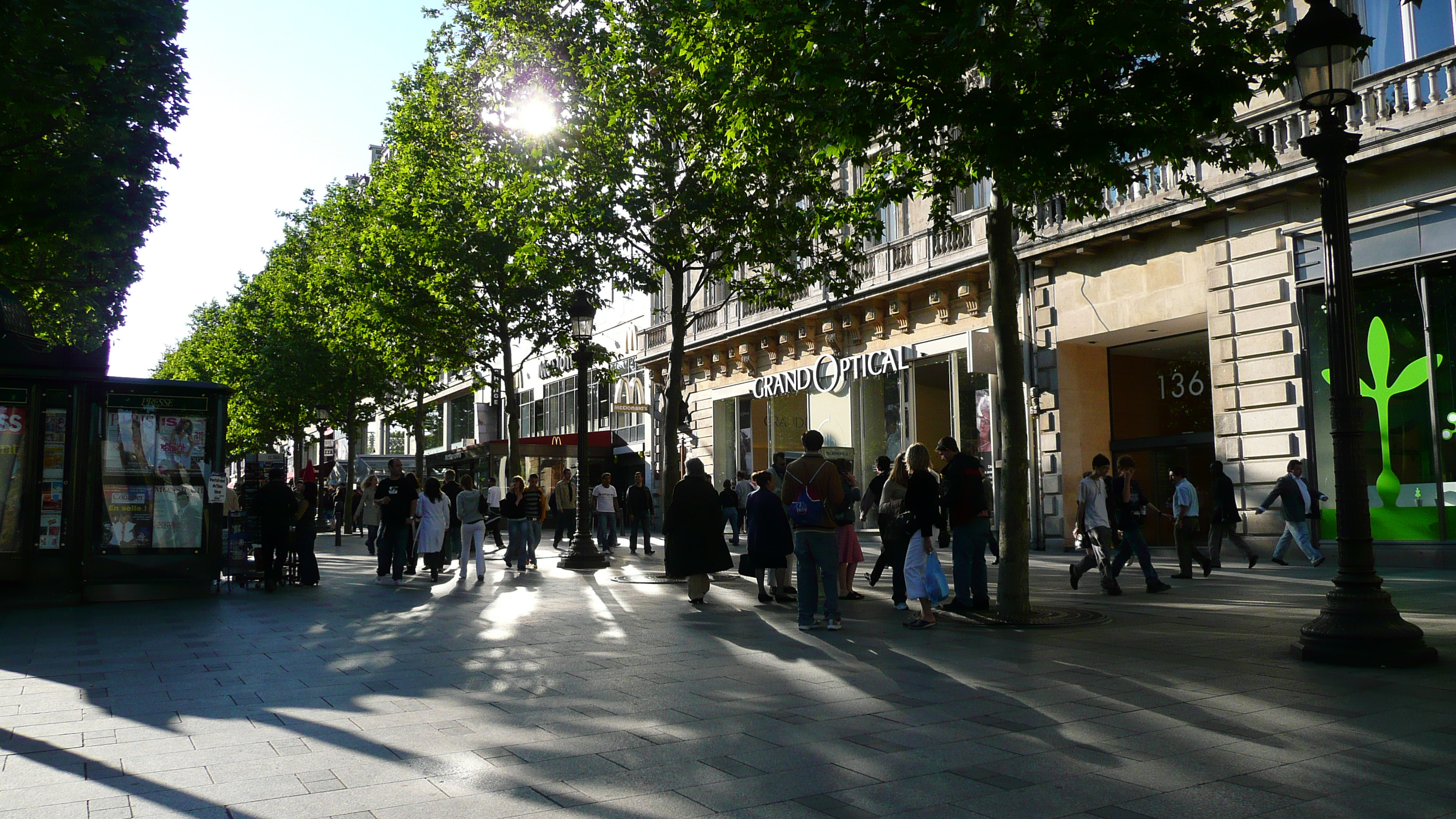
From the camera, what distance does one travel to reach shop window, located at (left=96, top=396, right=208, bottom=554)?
1364cm

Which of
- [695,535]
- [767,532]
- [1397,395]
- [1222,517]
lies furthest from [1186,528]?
[695,535]

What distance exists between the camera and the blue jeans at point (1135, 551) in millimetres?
12445

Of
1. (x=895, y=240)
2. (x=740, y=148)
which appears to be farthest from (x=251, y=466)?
(x=895, y=240)

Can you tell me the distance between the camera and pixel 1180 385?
20109 mm

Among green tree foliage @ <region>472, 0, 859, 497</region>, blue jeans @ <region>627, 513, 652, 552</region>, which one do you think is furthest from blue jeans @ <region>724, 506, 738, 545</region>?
green tree foliage @ <region>472, 0, 859, 497</region>

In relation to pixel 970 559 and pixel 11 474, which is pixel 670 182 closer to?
pixel 970 559

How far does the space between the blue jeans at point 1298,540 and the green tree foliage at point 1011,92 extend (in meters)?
7.24

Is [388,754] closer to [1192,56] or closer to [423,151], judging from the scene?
[1192,56]

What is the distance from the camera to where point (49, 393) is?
13242 mm

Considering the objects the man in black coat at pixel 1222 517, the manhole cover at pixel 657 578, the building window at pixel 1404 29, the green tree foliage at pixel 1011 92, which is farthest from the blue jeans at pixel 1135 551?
the building window at pixel 1404 29

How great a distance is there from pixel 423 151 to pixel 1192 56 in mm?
23403

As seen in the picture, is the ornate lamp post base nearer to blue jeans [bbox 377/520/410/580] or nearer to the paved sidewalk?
the paved sidewalk

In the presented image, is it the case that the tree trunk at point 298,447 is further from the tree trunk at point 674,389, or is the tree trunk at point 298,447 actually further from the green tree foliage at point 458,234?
the tree trunk at point 674,389

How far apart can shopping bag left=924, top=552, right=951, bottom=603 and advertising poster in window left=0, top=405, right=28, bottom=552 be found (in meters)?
10.7
